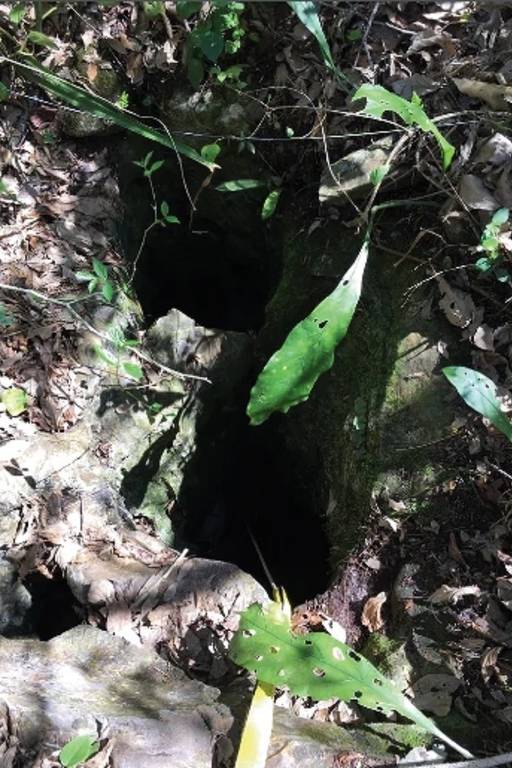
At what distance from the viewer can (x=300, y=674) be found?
184 centimetres

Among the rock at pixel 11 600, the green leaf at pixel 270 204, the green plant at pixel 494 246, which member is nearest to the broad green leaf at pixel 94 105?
the green leaf at pixel 270 204

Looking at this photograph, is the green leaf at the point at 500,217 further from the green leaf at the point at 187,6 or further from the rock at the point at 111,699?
the rock at the point at 111,699

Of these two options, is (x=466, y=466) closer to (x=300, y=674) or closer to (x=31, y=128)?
(x=300, y=674)

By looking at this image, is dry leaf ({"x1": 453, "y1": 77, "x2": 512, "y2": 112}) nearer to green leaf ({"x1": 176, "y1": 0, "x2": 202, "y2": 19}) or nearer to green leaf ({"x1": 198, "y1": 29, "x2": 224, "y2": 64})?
green leaf ({"x1": 198, "y1": 29, "x2": 224, "y2": 64})

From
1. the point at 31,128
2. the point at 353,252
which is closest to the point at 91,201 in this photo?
the point at 31,128

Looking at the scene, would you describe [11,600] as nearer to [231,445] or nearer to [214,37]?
[231,445]

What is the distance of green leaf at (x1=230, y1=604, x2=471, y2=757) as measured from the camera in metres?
1.83

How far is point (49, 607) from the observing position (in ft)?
8.07

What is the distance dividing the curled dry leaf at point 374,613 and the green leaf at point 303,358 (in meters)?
0.73

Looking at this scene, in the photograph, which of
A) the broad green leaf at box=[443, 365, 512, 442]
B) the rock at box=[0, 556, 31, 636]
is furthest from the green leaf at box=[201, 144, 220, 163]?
the rock at box=[0, 556, 31, 636]

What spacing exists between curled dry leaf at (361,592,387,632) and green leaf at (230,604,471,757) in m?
0.32

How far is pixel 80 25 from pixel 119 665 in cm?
273

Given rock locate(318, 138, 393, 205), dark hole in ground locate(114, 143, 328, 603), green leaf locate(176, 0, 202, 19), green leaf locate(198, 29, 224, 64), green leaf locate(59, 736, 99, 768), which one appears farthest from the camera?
dark hole in ground locate(114, 143, 328, 603)

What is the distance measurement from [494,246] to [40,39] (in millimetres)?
2020
